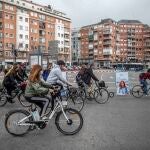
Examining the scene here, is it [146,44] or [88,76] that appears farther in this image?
[146,44]

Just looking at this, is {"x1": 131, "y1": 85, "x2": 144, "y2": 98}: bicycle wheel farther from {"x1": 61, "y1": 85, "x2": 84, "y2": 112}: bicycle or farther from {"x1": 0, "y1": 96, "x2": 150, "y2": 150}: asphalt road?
{"x1": 0, "y1": 96, "x2": 150, "y2": 150}: asphalt road

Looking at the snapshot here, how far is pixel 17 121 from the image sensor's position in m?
8.38

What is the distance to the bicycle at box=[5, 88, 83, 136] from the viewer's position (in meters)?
8.37

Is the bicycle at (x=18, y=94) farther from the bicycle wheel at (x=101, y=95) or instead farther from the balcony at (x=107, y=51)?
the balcony at (x=107, y=51)

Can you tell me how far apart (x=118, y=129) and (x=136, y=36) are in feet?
483

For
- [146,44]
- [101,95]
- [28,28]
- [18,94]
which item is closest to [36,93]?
[18,94]

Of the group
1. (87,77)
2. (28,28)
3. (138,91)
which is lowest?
(138,91)

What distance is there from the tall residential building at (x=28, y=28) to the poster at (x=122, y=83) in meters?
68.2

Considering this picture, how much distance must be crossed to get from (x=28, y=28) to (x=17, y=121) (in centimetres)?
9448

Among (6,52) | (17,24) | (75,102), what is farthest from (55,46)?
(17,24)

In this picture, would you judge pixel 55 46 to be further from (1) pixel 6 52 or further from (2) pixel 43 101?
(1) pixel 6 52

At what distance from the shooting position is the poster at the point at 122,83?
20266 millimetres

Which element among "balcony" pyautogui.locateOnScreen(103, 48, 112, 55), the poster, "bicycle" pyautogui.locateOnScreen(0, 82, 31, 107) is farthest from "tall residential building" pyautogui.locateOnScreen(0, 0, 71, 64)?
"bicycle" pyautogui.locateOnScreen(0, 82, 31, 107)

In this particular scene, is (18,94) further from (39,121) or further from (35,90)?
(39,121)
